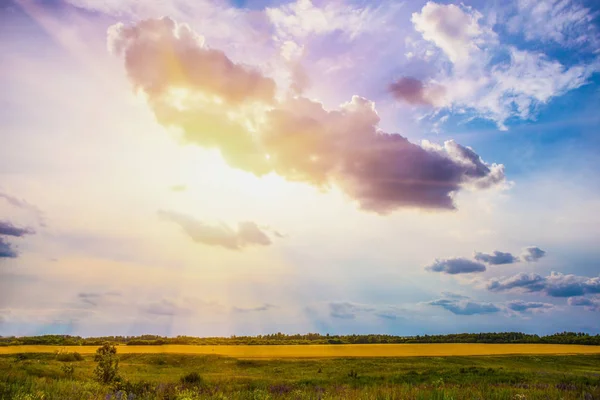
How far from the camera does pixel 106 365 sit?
688 inches

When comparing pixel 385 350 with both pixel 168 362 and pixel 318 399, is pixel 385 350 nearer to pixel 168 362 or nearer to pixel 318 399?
pixel 168 362

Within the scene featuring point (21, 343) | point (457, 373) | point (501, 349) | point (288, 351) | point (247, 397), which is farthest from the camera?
point (21, 343)

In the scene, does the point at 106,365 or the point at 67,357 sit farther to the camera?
the point at 67,357

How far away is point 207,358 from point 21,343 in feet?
139

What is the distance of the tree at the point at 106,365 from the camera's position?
1706 centimetres

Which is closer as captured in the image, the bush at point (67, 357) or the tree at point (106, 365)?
the tree at point (106, 365)

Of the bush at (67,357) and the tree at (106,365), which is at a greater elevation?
the tree at (106,365)

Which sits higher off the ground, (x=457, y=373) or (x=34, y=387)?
(x=34, y=387)

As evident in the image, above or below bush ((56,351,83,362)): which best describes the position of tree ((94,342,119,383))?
above

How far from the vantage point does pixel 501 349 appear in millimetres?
63062

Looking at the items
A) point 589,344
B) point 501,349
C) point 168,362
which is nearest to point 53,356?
point 168,362

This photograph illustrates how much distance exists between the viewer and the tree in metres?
17.1

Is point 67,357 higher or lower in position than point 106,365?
lower

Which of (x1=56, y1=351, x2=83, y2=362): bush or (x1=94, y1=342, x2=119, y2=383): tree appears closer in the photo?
(x1=94, y1=342, x2=119, y2=383): tree
